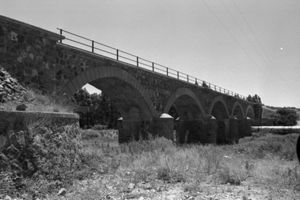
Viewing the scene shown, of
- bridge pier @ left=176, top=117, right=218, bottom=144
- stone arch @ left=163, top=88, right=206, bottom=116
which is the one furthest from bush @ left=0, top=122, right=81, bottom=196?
bridge pier @ left=176, top=117, right=218, bottom=144

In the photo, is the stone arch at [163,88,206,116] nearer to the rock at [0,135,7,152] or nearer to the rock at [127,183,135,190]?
the rock at [127,183,135,190]

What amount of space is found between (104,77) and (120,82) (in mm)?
1778

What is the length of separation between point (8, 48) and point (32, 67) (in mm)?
991

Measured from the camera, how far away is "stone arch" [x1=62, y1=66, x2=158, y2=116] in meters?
10.9

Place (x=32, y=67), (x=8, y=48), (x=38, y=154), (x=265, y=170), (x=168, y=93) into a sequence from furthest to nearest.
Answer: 1. (x=168, y=93)
2. (x=32, y=67)
3. (x=8, y=48)
4. (x=265, y=170)
5. (x=38, y=154)

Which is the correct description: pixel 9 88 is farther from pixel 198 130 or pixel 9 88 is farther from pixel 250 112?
pixel 250 112

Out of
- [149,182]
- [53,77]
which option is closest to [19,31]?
[53,77]

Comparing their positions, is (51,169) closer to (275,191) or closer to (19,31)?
(275,191)

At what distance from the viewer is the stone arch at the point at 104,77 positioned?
10.9 meters

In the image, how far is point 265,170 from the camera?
751 cm

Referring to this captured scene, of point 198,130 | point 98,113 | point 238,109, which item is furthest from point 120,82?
point 98,113

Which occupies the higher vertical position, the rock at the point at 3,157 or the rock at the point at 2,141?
the rock at the point at 2,141

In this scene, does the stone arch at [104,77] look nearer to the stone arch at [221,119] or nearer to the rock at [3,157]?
the rock at [3,157]

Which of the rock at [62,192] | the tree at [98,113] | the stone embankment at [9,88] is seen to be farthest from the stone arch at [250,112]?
the rock at [62,192]
